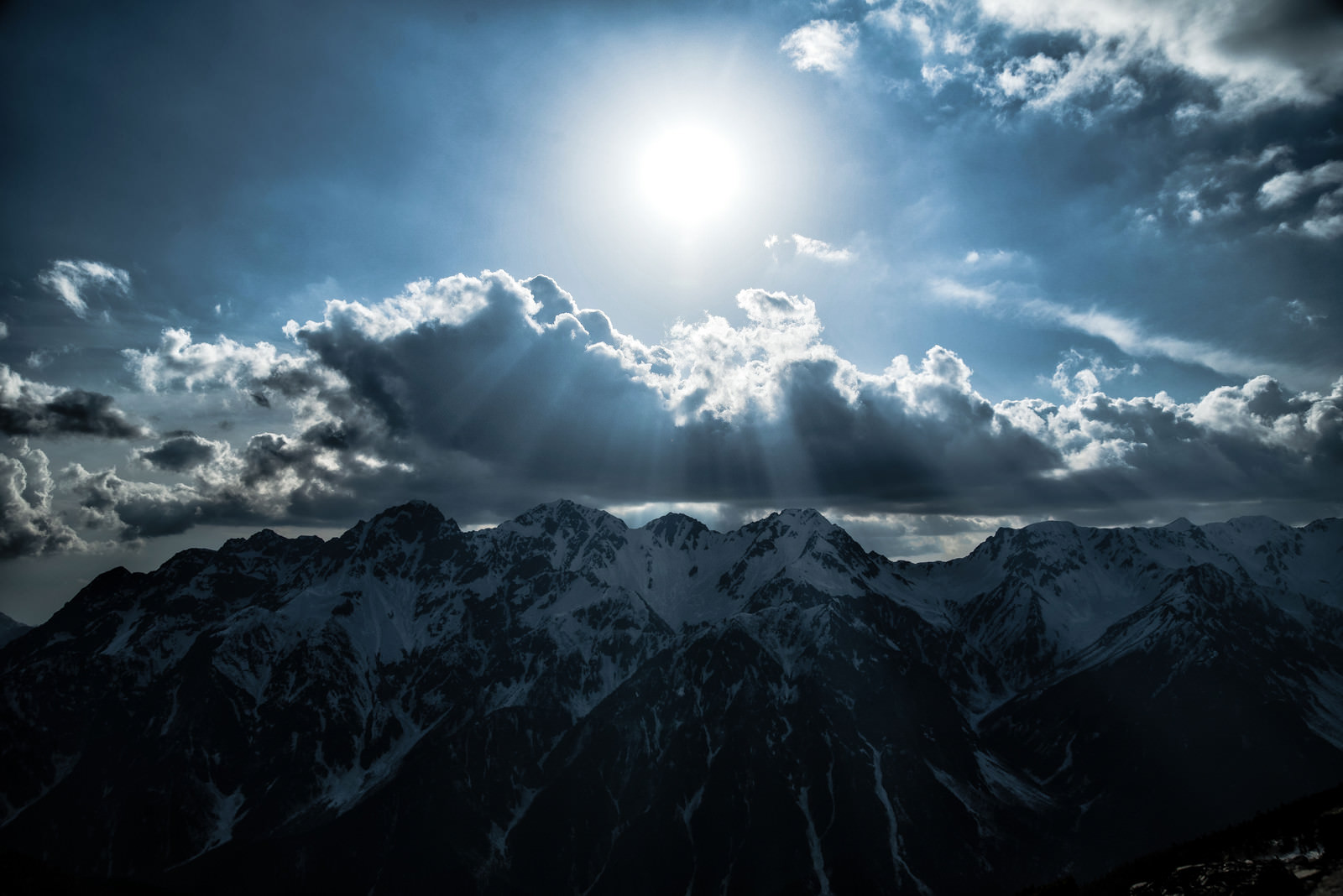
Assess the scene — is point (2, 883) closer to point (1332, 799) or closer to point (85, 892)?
point (85, 892)

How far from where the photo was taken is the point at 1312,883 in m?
31.4

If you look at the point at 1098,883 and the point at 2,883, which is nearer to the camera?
the point at 1098,883

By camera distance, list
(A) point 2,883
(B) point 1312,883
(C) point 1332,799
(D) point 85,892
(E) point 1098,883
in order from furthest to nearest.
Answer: (D) point 85,892 < (A) point 2,883 < (E) point 1098,883 < (C) point 1332,799 < (B) point 1312,883

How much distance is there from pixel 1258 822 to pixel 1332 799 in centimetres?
510

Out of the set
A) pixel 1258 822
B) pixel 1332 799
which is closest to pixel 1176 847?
pixel 1258 822

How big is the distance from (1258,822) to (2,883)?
393 ft

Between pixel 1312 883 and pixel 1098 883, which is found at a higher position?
pixel 1312 883

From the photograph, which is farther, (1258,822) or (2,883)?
(2,883)

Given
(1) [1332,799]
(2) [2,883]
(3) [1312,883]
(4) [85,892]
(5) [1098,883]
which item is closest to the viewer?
(3) [1312,883]

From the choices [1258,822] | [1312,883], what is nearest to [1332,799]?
[1258,822]

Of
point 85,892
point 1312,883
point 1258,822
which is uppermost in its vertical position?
point 1312,883

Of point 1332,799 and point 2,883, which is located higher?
point 1332,799

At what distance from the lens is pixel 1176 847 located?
50062 mm

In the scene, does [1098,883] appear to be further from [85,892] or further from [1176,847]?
[85,892]
